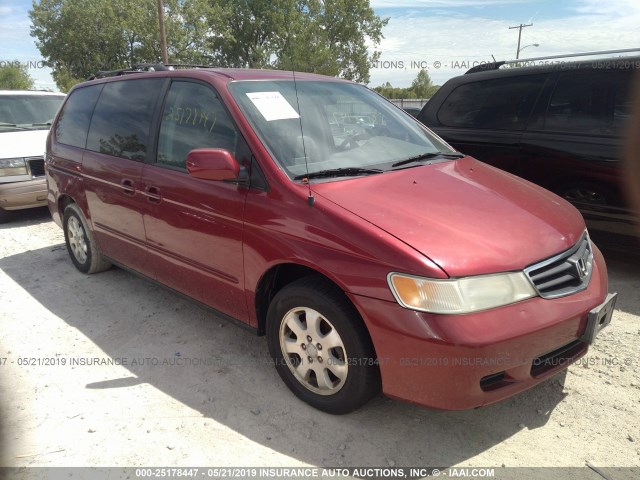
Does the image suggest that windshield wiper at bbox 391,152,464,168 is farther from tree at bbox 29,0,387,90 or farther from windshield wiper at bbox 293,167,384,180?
tree at bbox 29,0,387,90

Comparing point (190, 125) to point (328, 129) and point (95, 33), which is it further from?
point (95, 33)

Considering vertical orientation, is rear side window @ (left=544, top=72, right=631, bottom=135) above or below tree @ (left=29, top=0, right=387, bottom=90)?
below

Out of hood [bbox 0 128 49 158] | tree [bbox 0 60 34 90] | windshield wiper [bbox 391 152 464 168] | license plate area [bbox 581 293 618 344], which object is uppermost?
tree [bbox 0 60 34 90]

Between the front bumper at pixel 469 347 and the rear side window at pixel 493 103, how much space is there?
2838 mm

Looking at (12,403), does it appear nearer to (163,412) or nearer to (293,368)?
(163,412)

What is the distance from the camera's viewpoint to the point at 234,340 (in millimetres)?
3426

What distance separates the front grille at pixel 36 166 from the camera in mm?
6600

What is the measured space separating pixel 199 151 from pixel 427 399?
5.58ft

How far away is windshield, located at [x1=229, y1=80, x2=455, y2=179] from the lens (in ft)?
9.04

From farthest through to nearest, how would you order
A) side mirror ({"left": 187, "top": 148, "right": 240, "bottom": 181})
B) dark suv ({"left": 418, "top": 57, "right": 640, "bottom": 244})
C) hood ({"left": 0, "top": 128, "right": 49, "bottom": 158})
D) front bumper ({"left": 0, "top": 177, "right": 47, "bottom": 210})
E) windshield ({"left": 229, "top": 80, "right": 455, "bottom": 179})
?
1. hood ({"left": 0, "top": 128, "right": 49, "bottom": 158})
2. front bumper ({"left": 0, "top": 177, "right": 47, "bottom": 210})
3. dark suv ({"left": 418, "top": 57, "right": 640, "bottom": 244})
4. windshield ({"left": 229, "top": 80, "right": 455, "bottom": 179})
5. side mirror ({"left": 187, "top": 148, "right": 240, "bottom": 181})

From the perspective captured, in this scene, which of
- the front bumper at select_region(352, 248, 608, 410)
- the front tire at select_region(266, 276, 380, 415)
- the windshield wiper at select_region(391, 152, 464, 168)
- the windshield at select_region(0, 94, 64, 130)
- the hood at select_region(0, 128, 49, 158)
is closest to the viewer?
the front bumper at select_region(352, 248, 608, 410)

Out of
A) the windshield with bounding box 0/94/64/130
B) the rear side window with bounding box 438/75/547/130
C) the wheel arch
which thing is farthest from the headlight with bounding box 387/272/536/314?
the windshield with bounding box 0/94/64/130

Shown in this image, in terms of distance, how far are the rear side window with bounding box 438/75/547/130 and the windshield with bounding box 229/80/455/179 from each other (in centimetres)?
154

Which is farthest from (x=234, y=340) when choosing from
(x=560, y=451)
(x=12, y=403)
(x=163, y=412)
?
(x=560, y=451)
